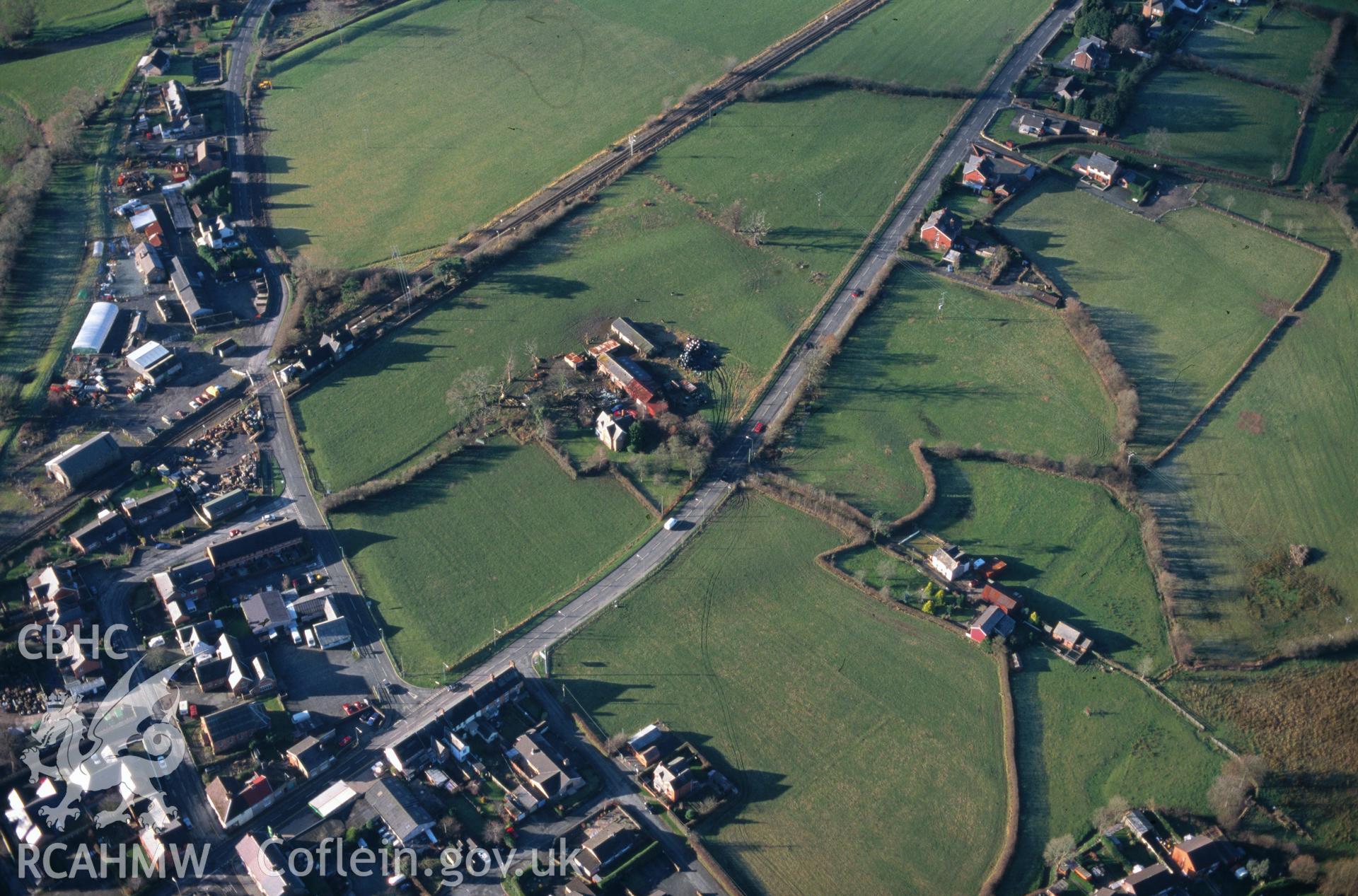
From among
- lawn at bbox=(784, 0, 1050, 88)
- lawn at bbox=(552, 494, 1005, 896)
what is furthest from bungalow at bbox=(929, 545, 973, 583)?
lawn at bbox=(784, 0, 1050, 88)

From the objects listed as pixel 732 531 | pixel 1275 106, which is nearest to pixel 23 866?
pixel 732 531

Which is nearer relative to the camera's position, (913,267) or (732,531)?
(732,531)

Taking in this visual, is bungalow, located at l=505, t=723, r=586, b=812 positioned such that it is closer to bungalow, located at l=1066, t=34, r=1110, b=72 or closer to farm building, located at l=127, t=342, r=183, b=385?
farm building, located at l=127, t=342, r=183, b=385

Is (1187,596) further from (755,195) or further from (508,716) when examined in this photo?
(755,195)

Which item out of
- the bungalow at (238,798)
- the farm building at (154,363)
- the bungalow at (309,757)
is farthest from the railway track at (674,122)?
the bungalow at (238,798)

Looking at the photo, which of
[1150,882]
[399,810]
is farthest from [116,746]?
[1150,882]

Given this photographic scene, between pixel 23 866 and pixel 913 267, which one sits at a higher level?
pixel 913 267

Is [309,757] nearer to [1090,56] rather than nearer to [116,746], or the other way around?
[116,746]
